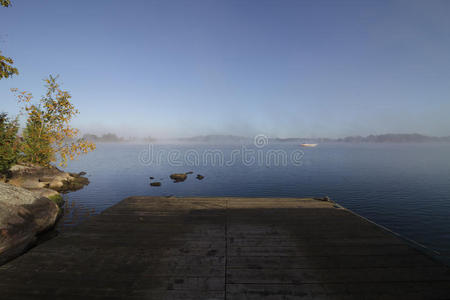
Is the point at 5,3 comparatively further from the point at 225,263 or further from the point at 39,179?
the point at 39,179

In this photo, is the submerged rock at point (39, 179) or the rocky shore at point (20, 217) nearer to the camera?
the rocky shore at point (20, 217)

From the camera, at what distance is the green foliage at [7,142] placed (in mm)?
16750

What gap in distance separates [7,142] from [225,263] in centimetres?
2303

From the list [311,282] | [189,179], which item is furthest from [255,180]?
[311,282]

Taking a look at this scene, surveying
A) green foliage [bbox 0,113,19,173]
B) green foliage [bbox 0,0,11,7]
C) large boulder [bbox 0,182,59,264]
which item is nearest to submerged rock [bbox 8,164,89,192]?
green foliage [bbox 0,113,19,173]

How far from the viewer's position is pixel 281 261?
621 centimetres

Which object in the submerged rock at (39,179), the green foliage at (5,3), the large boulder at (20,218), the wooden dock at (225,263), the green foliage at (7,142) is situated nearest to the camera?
the wooden dock at (225,263)

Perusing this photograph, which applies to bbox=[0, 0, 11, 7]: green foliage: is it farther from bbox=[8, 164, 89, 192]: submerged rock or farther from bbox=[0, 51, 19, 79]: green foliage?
bbox=[8, 164, 89, 192]: submerged rock

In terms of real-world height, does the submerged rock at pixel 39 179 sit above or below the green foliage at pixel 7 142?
below

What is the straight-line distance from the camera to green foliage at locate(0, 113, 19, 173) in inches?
659

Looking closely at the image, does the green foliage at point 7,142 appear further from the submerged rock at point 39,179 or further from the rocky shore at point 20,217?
the rocky shore at point 20,217

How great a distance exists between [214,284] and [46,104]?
715 inches

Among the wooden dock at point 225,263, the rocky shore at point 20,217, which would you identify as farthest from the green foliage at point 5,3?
the wooden dock at point 225,263

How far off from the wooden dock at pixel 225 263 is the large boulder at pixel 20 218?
87.6 inches
